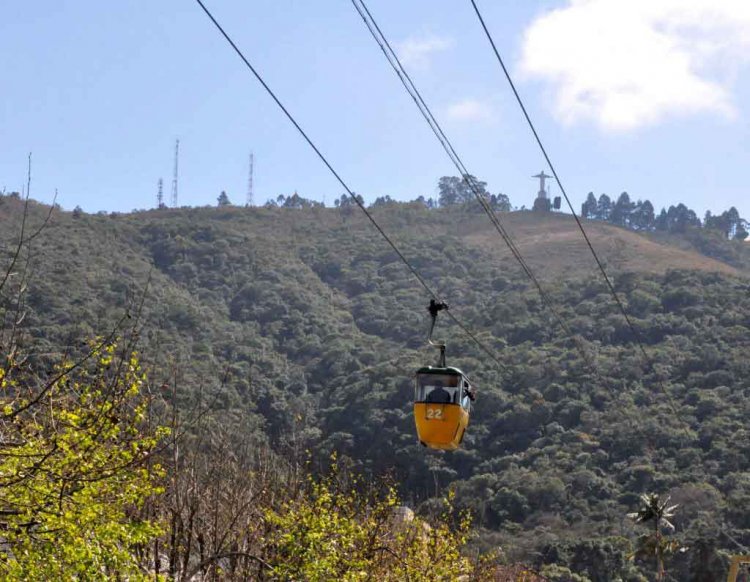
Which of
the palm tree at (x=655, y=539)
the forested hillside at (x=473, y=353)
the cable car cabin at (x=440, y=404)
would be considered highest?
the forested hillside at (x=473, y=353)

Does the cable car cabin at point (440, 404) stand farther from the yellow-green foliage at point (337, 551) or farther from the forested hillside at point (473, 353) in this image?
the forested hillside at point (473, 353)

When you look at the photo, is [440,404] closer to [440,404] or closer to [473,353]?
[440,404]

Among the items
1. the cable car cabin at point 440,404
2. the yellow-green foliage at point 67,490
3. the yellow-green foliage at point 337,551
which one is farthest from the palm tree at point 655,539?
the yellow-green foliage at point 67,490

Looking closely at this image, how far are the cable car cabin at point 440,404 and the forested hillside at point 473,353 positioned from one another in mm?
17331

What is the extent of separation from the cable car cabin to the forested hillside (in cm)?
1733

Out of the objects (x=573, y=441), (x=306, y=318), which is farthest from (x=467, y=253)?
(x=573, y=441)

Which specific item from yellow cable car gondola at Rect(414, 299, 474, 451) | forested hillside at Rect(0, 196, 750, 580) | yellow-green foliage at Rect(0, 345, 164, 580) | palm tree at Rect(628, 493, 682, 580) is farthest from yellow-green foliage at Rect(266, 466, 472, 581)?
palm tree at Rect(628, 493, 682, 580)

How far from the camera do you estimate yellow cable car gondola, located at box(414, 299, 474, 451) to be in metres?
21.4

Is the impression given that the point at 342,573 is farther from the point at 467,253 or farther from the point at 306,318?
the point at 467,253

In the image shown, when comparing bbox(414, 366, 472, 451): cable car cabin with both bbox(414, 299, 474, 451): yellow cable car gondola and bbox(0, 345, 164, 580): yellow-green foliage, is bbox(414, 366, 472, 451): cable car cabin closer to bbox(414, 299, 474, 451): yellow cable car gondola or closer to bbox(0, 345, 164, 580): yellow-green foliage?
bbox(414, 299, 474, 451): yellow cable car gondola

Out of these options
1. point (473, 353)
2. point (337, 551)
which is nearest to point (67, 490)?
point (337, 551)

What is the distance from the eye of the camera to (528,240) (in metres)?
175

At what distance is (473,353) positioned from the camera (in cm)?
10906

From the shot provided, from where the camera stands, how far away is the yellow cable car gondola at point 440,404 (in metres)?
21.4
